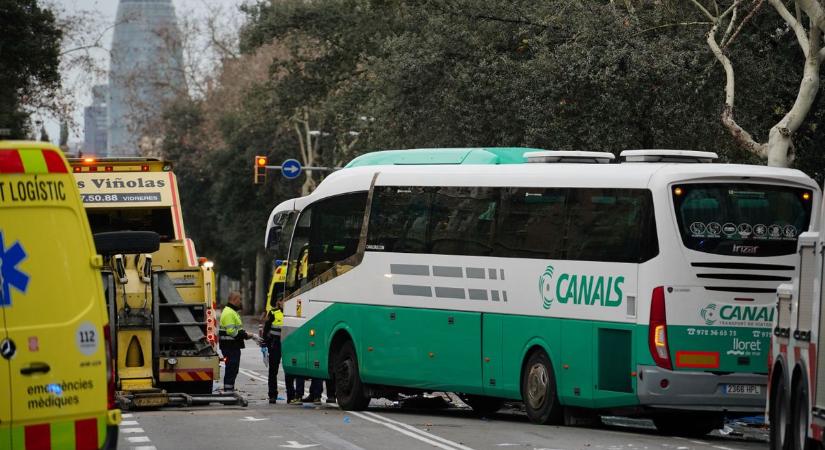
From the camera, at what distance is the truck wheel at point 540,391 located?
64.8ft

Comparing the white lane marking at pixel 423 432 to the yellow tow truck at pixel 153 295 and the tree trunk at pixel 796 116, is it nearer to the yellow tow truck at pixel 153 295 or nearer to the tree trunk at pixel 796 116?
the yellow tow truck at pixel 153 295

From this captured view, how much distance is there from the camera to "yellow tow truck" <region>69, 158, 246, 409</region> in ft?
73.7

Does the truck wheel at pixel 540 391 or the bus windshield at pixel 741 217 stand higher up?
the bus windshield at pixel 741 217

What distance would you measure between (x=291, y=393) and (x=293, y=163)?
2716 cm

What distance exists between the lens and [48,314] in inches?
415

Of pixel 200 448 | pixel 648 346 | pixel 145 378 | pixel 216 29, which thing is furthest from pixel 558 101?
pixel 216 29

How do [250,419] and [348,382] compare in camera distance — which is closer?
[250,419]

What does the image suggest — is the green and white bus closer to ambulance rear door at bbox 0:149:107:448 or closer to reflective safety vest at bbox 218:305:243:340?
reflective safety vest at bbox 218:305:243:340

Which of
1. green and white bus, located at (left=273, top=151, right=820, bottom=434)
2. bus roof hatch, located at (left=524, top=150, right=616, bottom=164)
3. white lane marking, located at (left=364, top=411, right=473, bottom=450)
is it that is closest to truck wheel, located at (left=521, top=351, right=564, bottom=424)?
green and white bus, located at (left=273, top=151, right=820, bottom=434)

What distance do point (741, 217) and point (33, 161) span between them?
389 inches

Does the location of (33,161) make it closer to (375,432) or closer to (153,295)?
(375,432)

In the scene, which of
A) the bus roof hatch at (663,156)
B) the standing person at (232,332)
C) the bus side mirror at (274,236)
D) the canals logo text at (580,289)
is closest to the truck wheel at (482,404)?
the canals logo text at (580,289)

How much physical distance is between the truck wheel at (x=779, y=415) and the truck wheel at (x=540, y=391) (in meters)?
4.32

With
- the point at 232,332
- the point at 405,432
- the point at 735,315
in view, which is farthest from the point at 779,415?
the point at 232,332
